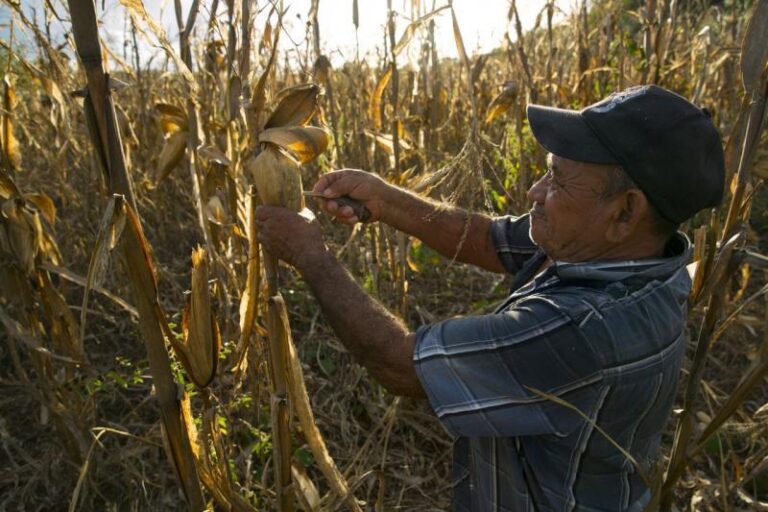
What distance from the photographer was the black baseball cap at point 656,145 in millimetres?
1282

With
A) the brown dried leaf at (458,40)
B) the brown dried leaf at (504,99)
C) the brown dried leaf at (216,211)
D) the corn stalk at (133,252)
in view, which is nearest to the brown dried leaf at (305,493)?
the corn stalk at (133,252)

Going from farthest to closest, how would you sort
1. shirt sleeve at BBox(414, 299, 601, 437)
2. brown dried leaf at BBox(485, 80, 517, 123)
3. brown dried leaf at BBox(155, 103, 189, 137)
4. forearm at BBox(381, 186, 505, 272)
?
1. brown dried leaf at BBox(485, 80, 517, 123)
2. forearm at BBox(381, 186, 505, 272)
3. brown dried leaf at BBox(155, 103, 189, 137)
4. shirt sleeve at BBox(414, 299, 601, 437)

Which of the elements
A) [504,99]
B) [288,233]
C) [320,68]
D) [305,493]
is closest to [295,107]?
[288,233]

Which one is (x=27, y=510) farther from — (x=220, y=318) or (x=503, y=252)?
(x=503, y=252)

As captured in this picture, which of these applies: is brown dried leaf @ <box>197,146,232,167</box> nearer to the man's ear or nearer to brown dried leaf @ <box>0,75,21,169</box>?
brown dried leaf @ <box>0,75,21,169</box>

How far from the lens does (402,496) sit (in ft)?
6.81

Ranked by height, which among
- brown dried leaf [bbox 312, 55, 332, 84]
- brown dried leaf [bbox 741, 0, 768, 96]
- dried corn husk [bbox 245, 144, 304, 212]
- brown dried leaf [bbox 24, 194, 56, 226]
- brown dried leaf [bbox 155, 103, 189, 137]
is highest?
brown dried leaf [bbox 312, 55, 332, 84]

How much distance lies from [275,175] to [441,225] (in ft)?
2.97

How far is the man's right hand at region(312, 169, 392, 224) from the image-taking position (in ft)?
4.88

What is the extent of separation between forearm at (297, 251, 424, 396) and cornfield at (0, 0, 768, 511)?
0.44ft

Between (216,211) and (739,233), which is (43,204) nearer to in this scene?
(216,211)

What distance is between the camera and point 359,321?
1.28 m

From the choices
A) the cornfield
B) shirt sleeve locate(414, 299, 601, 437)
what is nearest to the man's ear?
the cornfield

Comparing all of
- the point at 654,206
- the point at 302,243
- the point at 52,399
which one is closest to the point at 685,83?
the point at 654,206
